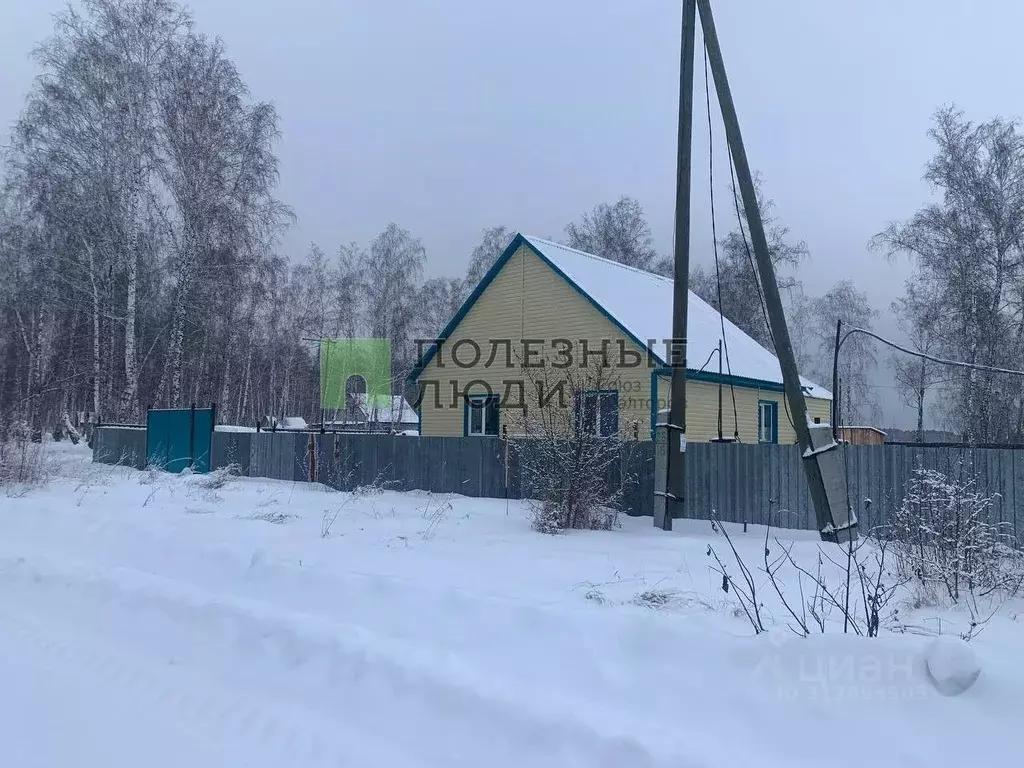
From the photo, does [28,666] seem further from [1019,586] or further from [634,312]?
[634,312]

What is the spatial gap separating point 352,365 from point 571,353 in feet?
82.5

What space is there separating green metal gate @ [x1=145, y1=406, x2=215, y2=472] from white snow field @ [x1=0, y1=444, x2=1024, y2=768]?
35.1 ft

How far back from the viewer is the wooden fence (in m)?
7.86

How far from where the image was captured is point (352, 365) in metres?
39.0

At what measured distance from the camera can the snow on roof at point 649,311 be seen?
621 inches

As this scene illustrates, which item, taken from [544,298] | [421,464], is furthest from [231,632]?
[544,298]

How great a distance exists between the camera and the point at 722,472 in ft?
33.2

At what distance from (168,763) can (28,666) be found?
186cm

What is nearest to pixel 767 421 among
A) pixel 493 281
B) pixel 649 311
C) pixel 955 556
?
pixel 649 311

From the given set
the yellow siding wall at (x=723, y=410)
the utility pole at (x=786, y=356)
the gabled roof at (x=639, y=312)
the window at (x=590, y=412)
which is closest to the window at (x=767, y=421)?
the yellow siding wall at (x=723, y=410)

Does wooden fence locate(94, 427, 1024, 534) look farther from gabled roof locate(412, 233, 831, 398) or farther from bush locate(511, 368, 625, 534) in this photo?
gabled roof locate(412, 233, 831, 398)

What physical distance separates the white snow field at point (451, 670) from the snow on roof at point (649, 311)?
9.58 m

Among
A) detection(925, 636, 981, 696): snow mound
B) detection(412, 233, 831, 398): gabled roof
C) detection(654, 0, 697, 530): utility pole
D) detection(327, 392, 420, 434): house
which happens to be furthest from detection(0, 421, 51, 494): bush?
detection(327, 392, 420, 434): house

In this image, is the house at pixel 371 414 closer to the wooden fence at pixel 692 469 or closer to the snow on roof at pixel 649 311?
the snow on roof at pixel 649 311
